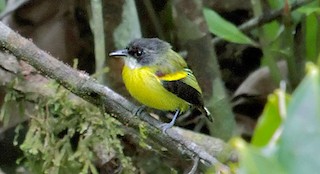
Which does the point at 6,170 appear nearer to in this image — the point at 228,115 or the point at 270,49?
the point at 228,115

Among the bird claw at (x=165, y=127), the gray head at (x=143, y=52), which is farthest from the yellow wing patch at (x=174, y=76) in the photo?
the bird claw at (x=165, y=127)

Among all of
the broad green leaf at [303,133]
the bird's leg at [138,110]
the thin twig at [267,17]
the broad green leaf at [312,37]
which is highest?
the thin twig at [267,17]

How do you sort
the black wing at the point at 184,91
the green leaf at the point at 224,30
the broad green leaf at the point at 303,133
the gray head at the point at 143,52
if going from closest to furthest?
the broad green leaf at the point at 303,133
the black wing at the point at 184,91
the gray head at the point at 143,52
the green leaf at the point at 224,30

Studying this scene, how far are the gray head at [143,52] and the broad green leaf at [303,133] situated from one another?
6.85 feet

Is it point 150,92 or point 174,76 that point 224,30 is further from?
point 150,92

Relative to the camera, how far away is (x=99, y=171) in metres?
2.89

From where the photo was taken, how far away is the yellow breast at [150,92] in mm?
2436

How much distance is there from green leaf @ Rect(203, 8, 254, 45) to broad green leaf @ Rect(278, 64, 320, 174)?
8.25 ft

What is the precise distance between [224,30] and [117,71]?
1.79 feet

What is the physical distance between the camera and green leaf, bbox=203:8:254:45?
10.0 feet

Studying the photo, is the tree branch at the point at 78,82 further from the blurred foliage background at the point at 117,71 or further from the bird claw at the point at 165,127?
the blurred foliage background at the point at 117,71

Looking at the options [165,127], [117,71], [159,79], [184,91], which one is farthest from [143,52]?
[165,127]

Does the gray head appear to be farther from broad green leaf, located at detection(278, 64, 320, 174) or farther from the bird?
broad green leaf, located at detection(278, 64, 320, 174)

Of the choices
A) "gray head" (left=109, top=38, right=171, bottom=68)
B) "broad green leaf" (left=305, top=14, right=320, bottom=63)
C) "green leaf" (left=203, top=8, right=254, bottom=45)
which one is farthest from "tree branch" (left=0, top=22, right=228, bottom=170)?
"broad green leaf" (left=305, top=14, right=320, bottom=63)
